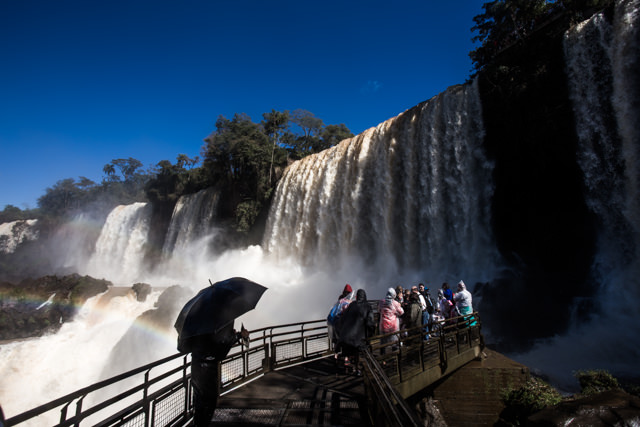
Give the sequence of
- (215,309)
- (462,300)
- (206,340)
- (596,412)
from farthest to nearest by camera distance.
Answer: (462,300), (596,412), (215,309), (206,340)

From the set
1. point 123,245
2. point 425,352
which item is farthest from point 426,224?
point 123,245

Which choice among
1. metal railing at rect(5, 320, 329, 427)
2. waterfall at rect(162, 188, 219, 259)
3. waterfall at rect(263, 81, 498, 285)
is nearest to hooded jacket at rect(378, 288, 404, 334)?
metal railing at rect(5, 320, 329, 427)

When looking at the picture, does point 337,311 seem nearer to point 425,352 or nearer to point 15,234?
point 425,352

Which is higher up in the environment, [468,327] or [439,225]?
[439,225]

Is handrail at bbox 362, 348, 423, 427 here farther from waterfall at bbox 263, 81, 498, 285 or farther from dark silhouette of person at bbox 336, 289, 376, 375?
waterfall at bbox 263, 81, 498, 285

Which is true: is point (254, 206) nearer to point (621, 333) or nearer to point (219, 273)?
point (219, 273)

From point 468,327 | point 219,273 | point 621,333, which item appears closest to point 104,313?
point 219,273

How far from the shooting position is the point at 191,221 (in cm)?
3594

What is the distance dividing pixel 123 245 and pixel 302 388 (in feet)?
145

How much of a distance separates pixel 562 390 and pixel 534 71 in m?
11.9

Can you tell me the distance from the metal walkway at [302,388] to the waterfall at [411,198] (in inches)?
301

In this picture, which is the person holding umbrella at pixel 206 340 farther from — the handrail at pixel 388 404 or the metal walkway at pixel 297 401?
the handrail at pixel 388 404

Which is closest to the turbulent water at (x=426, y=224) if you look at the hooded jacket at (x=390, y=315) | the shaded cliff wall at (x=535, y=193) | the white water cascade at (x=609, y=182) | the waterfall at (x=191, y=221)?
the white water cascade at (x=609, y=182)

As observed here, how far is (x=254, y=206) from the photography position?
30.4m
